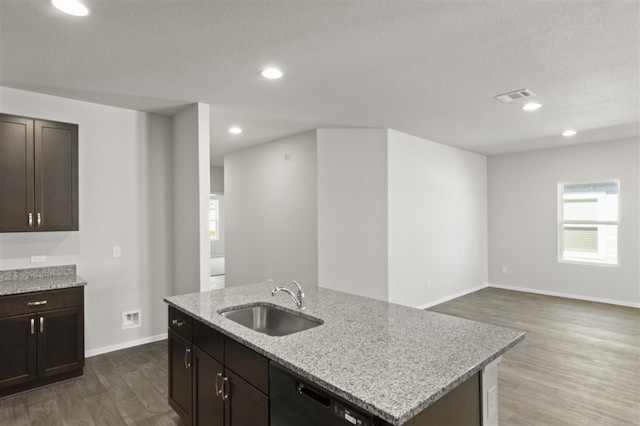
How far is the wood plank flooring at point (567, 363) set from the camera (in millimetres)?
2648

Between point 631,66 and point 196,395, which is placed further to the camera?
point 631,66

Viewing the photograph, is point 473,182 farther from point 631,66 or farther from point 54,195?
point 54,195

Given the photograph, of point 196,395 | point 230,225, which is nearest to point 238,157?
point 230,225

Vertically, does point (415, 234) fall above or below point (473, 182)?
below

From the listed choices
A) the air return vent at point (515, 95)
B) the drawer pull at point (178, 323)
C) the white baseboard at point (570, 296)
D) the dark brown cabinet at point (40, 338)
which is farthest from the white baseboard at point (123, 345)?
the white baseboard at point (570, 296)

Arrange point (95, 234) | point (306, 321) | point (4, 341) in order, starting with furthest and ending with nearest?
point (95, 234) < point (4, 341) < point (306, 321)

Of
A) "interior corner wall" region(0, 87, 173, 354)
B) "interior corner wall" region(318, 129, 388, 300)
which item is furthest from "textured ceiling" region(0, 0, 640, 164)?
"interior corner wall" region(318, 129, 388, 300)

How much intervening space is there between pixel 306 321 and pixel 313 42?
72.5 inches

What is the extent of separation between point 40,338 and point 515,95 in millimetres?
4879

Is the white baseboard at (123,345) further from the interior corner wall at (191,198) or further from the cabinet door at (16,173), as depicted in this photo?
the cabinet door at (16,173)

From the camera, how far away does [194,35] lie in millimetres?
2305

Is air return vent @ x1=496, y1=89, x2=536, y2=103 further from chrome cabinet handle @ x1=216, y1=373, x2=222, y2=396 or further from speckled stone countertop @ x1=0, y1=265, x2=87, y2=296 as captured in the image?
speckled stone countertop @ x1=0, y1=265, x2=87, y2=296

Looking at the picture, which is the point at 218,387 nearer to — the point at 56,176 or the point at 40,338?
the point at 40,338

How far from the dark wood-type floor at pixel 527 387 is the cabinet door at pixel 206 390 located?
1.94 ft
